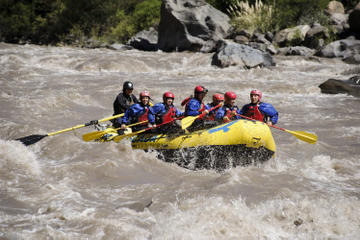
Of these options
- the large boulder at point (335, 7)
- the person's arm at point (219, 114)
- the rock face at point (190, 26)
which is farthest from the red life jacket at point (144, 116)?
the large boulder at point (335, 7)

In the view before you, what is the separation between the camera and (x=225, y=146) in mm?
4660

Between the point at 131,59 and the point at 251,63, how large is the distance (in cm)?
431

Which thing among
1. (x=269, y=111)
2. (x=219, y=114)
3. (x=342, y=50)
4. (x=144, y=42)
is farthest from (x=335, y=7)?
(x=219, y=114)

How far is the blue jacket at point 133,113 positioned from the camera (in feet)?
18.9

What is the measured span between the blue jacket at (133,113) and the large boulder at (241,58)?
25.5 feet

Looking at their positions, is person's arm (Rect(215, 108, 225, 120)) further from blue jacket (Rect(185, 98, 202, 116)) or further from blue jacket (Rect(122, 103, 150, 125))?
blue jacket (Rect(122, 103, 150, 125))

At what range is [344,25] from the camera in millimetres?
18297

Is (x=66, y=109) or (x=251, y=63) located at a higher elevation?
(x=251, y=63)

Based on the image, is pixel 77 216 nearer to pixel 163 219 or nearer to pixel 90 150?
pixel 163 219

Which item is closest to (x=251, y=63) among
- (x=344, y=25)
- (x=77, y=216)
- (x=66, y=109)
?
(x=66, y=109)

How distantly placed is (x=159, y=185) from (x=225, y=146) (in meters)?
0.98

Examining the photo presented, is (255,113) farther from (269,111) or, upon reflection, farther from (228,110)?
(228,110)

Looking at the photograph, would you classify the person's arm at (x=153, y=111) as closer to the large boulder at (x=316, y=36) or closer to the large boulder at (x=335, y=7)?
the large boulder at (x=316, y=36)

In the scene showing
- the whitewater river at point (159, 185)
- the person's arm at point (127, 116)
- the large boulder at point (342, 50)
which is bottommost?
the whitewater river at point (159, 185)
